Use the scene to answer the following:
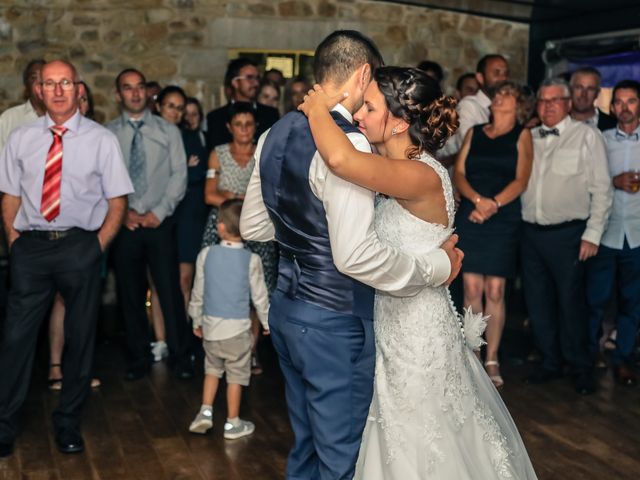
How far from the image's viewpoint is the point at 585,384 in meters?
5.56

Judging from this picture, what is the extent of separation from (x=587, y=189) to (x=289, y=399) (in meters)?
3.09

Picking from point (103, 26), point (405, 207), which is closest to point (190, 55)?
point (103, 26)

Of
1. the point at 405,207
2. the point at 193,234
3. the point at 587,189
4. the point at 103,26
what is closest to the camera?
the point at 405,207

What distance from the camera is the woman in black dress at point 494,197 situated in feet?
18.4

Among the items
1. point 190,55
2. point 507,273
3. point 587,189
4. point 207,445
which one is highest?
point 190,55

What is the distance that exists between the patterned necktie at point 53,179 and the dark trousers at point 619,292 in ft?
10.5

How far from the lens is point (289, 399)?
10.2 ft

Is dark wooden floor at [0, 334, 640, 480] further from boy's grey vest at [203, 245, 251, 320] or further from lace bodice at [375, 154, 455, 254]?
lace bodice at [375, 154, 455, 254]

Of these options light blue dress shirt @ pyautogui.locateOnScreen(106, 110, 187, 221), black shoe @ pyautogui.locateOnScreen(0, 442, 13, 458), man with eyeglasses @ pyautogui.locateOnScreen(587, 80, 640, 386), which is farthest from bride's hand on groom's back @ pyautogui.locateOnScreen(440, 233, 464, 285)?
light blue dress shirt @ pyautogui.locateOnScreen(106, 110, 187, 221)

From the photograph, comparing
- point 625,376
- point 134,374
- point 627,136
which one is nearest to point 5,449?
point 134,374

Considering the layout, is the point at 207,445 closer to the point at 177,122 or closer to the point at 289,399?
the point at 289,399

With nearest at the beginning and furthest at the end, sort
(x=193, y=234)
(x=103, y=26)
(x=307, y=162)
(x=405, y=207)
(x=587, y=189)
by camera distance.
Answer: (x=307, y=162)
(x=405, y=207)
(x=587, y=189)
(x=193, y=234)
(x=103, y=26)

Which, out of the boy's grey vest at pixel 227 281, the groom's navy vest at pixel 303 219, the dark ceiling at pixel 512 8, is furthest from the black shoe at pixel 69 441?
the dark ceiling at pixel 512 8

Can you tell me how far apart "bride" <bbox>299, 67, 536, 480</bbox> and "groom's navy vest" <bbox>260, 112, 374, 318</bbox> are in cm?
18
